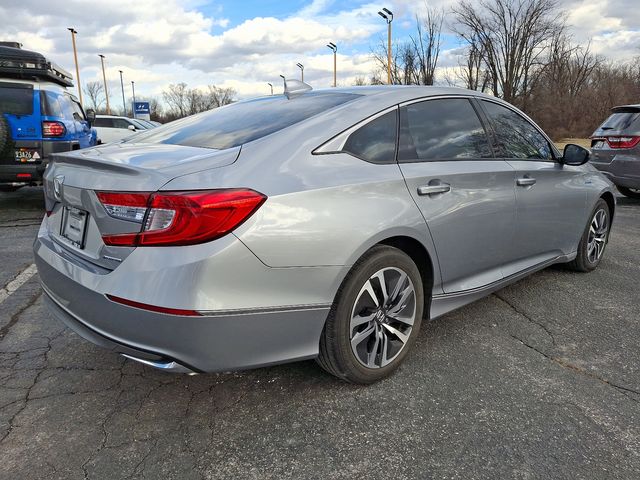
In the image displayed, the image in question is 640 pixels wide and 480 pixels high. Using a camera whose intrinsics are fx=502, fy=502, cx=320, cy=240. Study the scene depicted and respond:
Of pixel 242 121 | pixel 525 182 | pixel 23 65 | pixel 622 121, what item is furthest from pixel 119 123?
pixel 525 182

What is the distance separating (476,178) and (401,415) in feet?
4.89

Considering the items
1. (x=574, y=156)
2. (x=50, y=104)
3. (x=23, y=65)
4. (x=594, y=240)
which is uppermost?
(x=23, y=65)

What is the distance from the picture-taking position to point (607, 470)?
2.01m

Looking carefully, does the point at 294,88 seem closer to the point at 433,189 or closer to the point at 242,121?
the point at 242,121

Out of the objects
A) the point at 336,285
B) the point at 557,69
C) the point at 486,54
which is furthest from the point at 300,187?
→ the point at 557,69

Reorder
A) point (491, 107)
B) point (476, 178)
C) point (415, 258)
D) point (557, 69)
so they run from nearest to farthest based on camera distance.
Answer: point (415, 258)
point (476, 178)
point (491, 107)
point (557, 69)

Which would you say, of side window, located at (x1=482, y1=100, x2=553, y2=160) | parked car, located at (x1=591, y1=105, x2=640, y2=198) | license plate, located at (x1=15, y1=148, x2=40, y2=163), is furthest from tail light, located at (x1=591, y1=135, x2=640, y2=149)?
license plate, located at (x1=15, y1=148, x2=40, y2=163)

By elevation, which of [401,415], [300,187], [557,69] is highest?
[557,69]

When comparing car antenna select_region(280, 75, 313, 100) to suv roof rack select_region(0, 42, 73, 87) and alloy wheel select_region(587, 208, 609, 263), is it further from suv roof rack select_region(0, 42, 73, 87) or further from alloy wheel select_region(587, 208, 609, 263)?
suv roof rack select_region(0, 42, 73, 87)

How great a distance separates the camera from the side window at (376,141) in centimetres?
253

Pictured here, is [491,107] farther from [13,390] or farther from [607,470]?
[13,390]

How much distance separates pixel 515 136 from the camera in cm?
366

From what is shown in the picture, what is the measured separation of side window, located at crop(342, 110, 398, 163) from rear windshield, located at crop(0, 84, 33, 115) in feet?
21.2

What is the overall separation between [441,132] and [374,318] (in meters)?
1.23
